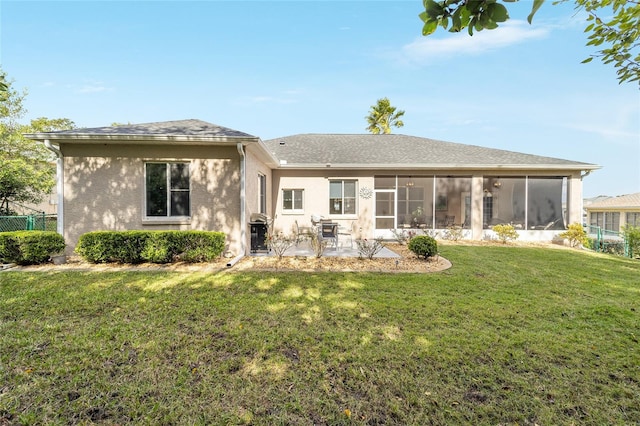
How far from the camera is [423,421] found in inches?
84.4

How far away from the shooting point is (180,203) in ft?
27.6

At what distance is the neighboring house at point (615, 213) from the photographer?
1952 centimetres

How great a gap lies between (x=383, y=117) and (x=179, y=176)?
24.1 meters

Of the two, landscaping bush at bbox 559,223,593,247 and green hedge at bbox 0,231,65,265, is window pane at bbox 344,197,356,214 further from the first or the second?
green hedge at bbox 0,231,65,265

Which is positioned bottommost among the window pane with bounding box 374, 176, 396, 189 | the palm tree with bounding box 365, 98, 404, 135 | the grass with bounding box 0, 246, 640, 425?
the grass with bounding box 0, 246, 640, 425

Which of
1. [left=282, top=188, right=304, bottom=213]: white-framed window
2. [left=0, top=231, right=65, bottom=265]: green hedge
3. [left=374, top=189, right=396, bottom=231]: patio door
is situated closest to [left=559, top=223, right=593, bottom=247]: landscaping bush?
[left=374, top=189, right=396, bottom=231]: patio door

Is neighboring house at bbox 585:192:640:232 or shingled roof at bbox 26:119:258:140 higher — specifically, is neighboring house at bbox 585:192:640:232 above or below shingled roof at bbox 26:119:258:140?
below

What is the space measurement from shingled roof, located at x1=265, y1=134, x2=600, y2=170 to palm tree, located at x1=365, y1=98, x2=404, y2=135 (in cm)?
1179

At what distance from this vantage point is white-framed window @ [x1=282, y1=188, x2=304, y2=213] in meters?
13.0

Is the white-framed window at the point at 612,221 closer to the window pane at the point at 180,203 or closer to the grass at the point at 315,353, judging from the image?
the grass at the point at 315,353

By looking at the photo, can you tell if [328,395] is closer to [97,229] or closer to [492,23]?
[492,23]

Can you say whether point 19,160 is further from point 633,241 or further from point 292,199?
point 633,241

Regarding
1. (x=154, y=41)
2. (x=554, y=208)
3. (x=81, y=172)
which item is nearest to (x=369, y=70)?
(x=154, y=41)

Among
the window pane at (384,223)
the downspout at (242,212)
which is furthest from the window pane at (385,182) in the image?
the downspout at (242,212)
